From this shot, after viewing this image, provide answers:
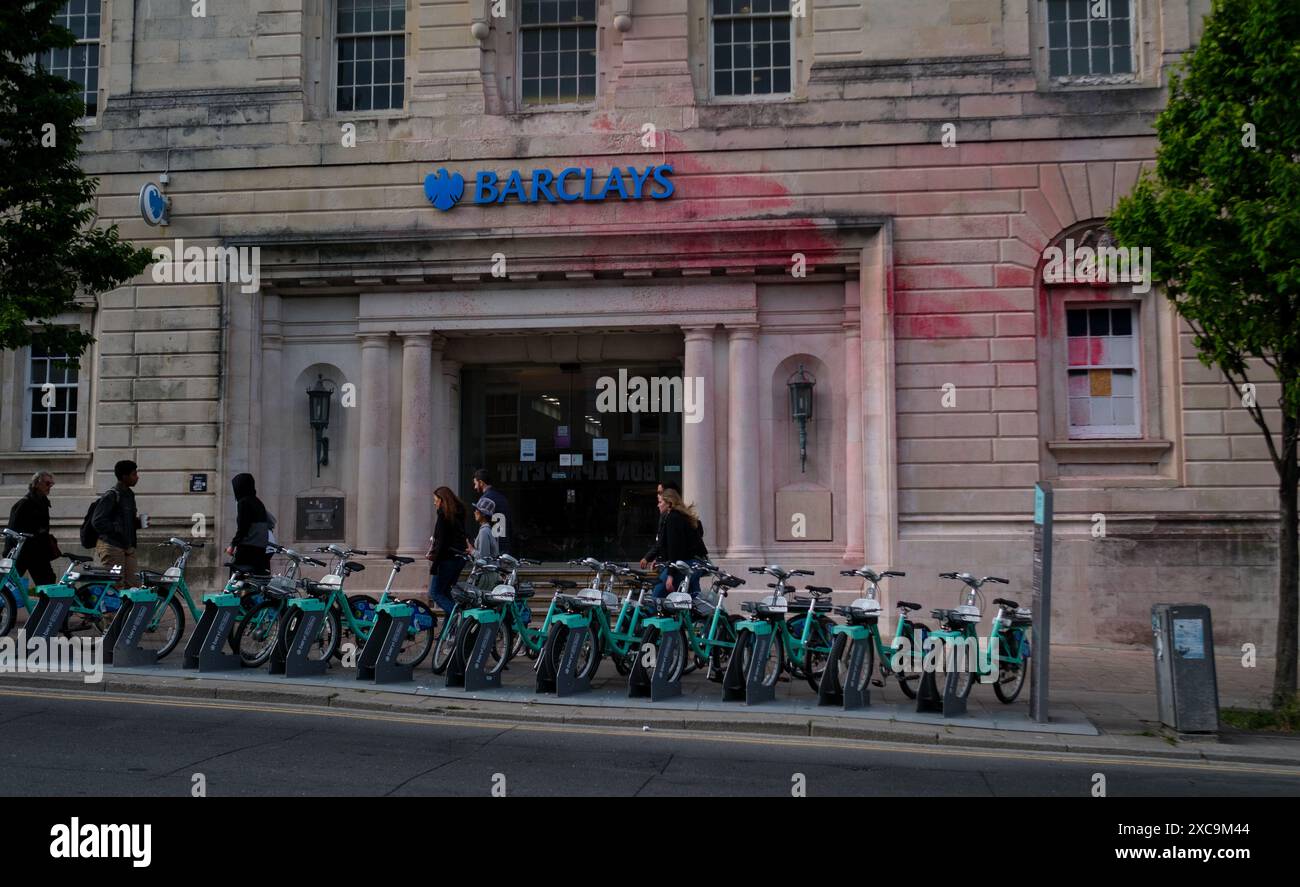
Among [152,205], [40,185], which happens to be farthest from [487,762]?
[152,205]

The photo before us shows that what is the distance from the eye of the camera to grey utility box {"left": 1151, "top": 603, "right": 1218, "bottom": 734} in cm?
884

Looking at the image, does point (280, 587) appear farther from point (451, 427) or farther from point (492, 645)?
point (451, 427)

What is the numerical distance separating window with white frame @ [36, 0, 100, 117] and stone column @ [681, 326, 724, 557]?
1022 centimetres

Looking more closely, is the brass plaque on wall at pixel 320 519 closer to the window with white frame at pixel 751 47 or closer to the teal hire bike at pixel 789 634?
the teal hire bike at pixel 789 634

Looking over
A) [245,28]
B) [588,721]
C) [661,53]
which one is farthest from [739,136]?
[588,721]

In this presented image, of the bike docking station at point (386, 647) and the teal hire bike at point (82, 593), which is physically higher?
the teal hire bike at point (82, 593)

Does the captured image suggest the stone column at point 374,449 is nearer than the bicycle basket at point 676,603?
No

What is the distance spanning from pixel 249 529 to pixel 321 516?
12.6 feet

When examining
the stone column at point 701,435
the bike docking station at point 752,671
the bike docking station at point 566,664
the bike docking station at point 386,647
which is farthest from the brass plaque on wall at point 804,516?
the bike docking station at point 386,647

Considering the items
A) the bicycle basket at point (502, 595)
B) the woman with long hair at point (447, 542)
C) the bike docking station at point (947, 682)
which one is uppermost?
the woman with long hair at point (447, 542)

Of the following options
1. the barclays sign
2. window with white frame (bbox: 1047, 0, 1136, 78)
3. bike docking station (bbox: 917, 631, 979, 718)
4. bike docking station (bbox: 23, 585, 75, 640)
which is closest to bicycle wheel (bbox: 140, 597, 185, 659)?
bike docking station (bbox: 23, 585, 75, 640)

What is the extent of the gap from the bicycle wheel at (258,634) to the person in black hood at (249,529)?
54.6 inches

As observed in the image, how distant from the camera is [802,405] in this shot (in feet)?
51.2

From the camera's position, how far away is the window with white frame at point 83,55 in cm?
1727
